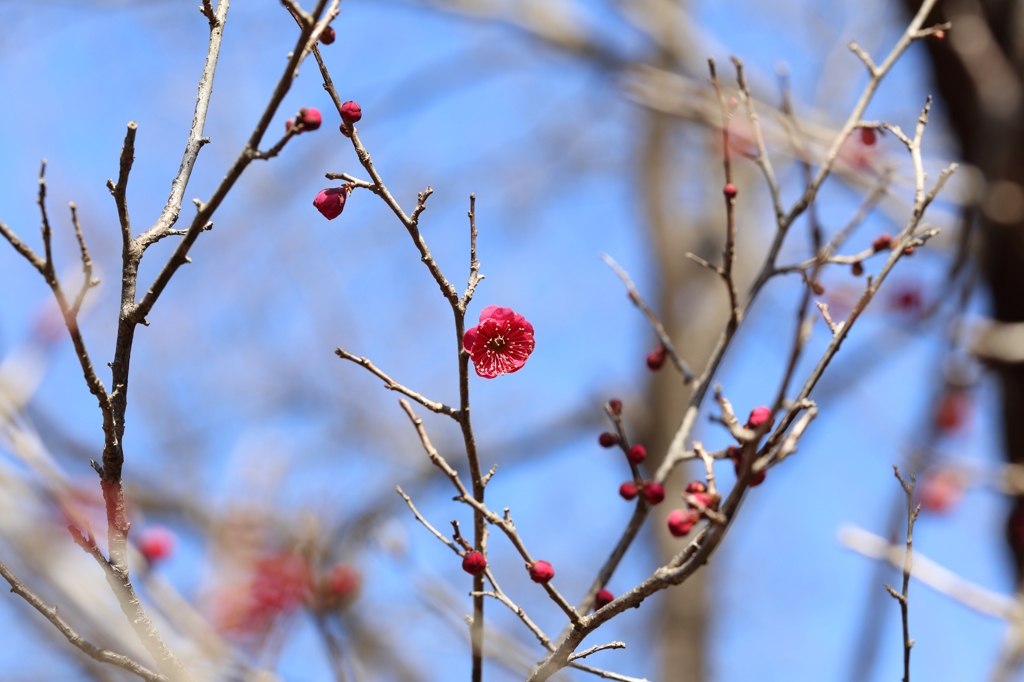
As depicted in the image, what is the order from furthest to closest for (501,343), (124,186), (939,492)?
(939,492) → (501,343) → (124,186)

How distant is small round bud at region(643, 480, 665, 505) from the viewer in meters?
1.42

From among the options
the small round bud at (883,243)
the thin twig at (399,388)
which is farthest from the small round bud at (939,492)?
the thin twig at (399,388)

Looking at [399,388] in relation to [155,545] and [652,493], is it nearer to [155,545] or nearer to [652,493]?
[652,493]

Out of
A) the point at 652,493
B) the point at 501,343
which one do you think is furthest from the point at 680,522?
the point at 501,343

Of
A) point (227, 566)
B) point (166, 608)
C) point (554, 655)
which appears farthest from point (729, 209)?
point (227, 566)

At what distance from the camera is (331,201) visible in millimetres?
1366

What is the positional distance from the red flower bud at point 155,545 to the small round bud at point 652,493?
60.9 inches

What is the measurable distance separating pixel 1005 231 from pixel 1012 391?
2.77 feet

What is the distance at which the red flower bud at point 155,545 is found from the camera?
89.1 inches

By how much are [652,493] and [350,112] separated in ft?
2.76

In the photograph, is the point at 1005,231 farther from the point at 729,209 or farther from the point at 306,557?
the point at 306,557

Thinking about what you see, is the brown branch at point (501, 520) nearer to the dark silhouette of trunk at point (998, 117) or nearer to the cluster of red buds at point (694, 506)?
the cluster of red buds at point (694, 506)

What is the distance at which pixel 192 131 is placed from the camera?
1.15 metres

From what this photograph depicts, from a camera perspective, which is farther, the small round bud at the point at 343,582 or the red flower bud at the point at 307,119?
the small round bud at the point at 343,582
